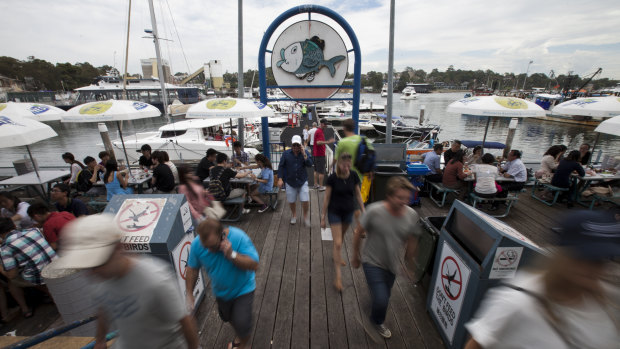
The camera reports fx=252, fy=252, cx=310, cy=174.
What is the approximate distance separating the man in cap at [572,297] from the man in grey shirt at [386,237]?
45.5 inches

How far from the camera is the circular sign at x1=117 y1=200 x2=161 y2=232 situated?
284cm

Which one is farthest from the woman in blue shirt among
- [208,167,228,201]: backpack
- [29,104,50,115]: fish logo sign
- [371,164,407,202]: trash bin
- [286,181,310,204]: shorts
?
[29,104,50,115]: fish logo sign

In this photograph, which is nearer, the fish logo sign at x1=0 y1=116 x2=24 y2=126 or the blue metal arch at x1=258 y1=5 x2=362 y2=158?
the fish logo sign at x1=0 y1=116 x2=24 y2=126

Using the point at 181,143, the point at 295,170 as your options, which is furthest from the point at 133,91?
the point at 295,170

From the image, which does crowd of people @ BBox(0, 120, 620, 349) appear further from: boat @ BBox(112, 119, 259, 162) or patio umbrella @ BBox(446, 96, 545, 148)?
boat @ BBox(112, 119, 259, 162)

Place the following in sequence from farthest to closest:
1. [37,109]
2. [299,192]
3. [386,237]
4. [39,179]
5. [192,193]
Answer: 1. [37,109]
2. [39,179]
3. [299,192]
4. [192,193]
5. [386,237]

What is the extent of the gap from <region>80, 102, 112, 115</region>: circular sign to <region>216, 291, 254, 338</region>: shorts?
19.6 feet

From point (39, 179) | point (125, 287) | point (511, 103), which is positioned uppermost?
point (511, 103)

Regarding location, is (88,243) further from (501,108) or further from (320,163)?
(501,108)

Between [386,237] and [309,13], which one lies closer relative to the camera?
[386,237]

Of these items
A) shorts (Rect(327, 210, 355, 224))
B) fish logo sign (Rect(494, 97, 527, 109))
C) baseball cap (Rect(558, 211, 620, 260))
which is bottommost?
shorts (Rect(327, 210, 355, 224))

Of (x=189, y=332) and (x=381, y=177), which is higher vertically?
(x=189, y=332)

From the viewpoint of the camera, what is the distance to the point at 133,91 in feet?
174

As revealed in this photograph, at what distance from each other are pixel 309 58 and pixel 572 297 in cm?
696
